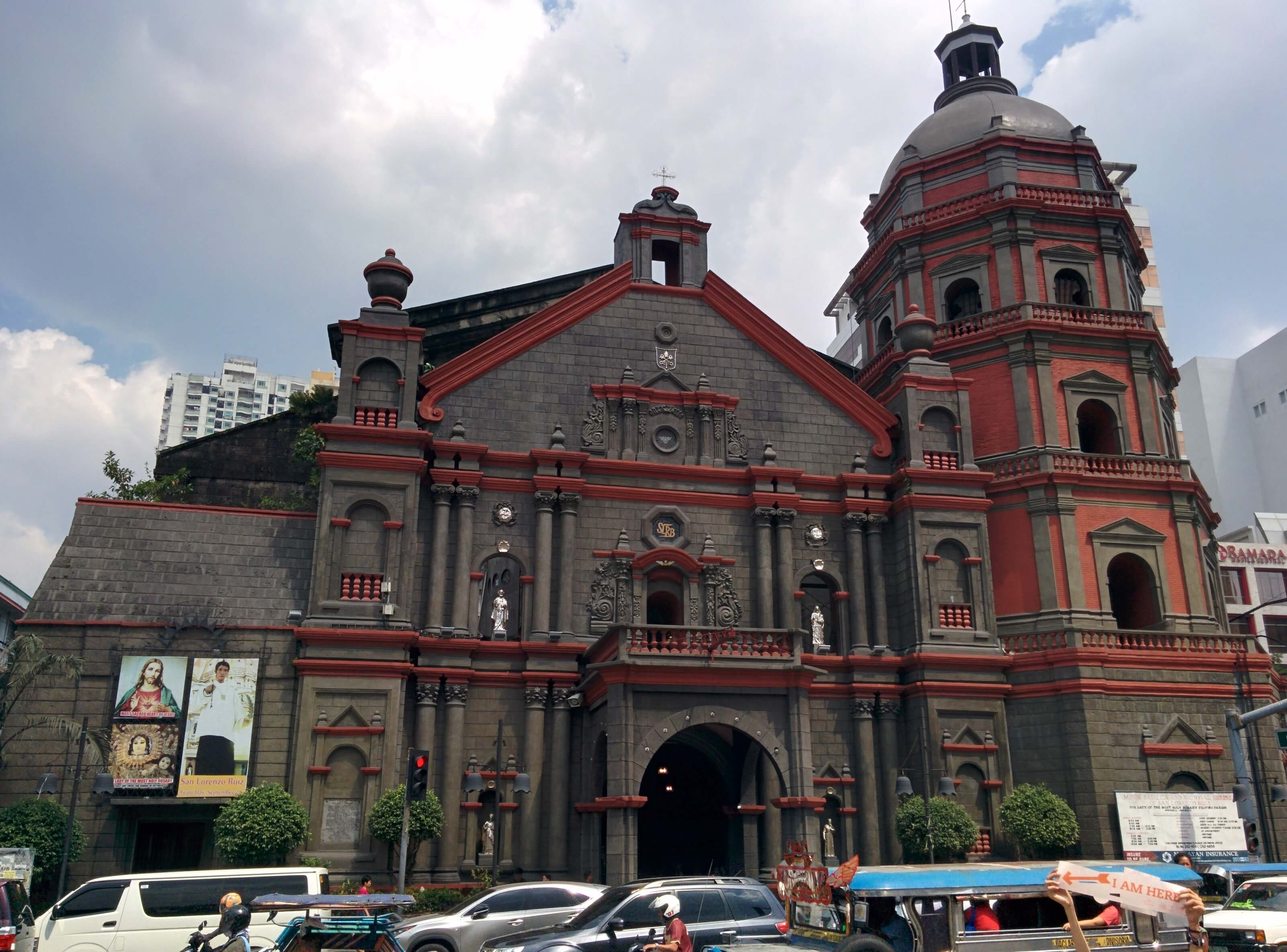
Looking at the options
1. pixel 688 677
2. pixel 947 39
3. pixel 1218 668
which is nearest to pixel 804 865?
pixel 688 677


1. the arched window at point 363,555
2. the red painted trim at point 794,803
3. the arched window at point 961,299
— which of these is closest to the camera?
the red painted trim at point 794,803

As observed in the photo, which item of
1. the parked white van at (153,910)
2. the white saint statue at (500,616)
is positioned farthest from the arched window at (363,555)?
the parked white van at (153,910)

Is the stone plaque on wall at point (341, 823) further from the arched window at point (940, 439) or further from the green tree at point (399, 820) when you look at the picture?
the arched window at point (940, 439)

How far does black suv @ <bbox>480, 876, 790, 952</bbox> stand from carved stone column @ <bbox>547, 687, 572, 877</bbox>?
9.45 meters

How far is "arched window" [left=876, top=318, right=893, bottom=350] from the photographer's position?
4247cm

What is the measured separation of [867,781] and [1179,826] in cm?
815

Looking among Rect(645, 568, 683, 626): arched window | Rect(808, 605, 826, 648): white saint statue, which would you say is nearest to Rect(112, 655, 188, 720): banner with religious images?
Rect(645, 568, 683, 626): arched window

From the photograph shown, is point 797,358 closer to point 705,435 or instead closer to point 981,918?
point 705,435

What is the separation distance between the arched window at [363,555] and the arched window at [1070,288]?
76.7ft

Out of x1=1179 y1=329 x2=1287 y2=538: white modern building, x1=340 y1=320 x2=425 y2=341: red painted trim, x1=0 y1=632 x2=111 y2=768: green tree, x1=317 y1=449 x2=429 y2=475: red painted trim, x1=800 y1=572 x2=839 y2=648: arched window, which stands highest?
x1=1179 y1=329 x2=1287 y2=538: white modern building

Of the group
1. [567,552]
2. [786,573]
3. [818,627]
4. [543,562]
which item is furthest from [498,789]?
[818,627]

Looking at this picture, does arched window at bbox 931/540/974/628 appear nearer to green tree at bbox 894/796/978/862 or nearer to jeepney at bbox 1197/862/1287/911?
green tree at bbox 894/796/978/862

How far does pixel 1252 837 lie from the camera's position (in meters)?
26.6

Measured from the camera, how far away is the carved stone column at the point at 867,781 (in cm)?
3097
